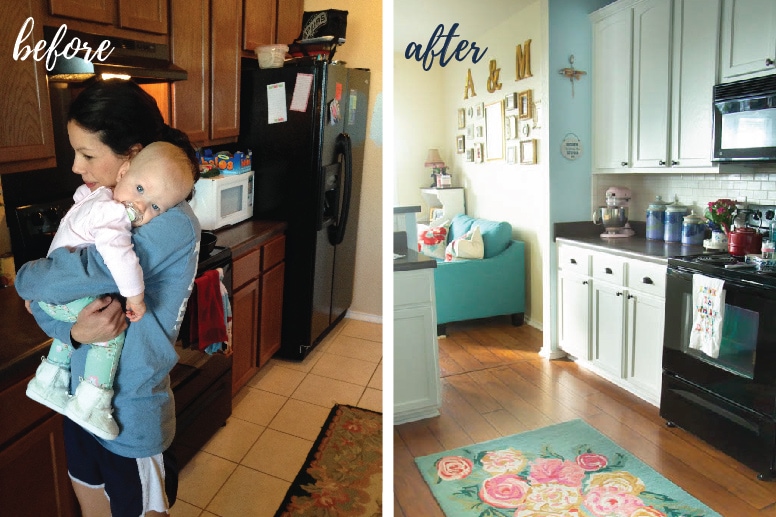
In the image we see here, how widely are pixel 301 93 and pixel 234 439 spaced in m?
1.25

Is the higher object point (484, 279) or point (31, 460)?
point (484, 279)

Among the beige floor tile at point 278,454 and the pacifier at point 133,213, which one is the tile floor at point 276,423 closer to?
the beige floor tile at point 278,454

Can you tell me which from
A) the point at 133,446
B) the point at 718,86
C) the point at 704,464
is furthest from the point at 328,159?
the point at 704,464

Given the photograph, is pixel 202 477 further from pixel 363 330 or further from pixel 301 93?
pixel 301 93

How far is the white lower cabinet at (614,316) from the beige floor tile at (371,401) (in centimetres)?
76

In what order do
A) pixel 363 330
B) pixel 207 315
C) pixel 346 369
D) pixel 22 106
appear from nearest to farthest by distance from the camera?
pixel 22 106 < pixel 207 315 < pixel 346 369 < pixel 363 330

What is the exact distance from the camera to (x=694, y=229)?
1.86 m

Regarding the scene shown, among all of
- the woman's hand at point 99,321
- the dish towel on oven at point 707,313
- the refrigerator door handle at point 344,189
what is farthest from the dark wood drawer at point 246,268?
the dish towel on oven at point 707,313

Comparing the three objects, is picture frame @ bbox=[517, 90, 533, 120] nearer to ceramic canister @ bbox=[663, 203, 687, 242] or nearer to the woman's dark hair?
ceramic canister @ bbox=[663, 203, 687, 242]

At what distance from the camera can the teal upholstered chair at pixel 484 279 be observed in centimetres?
149

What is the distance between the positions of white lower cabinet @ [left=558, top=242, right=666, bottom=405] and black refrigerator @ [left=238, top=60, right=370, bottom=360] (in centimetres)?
82

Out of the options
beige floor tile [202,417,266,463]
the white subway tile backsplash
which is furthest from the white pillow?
beige floor tile [202,417,266,463]

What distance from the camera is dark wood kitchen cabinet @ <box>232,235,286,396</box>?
177 centimetres

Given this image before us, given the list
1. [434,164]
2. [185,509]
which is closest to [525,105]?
[434,164]
